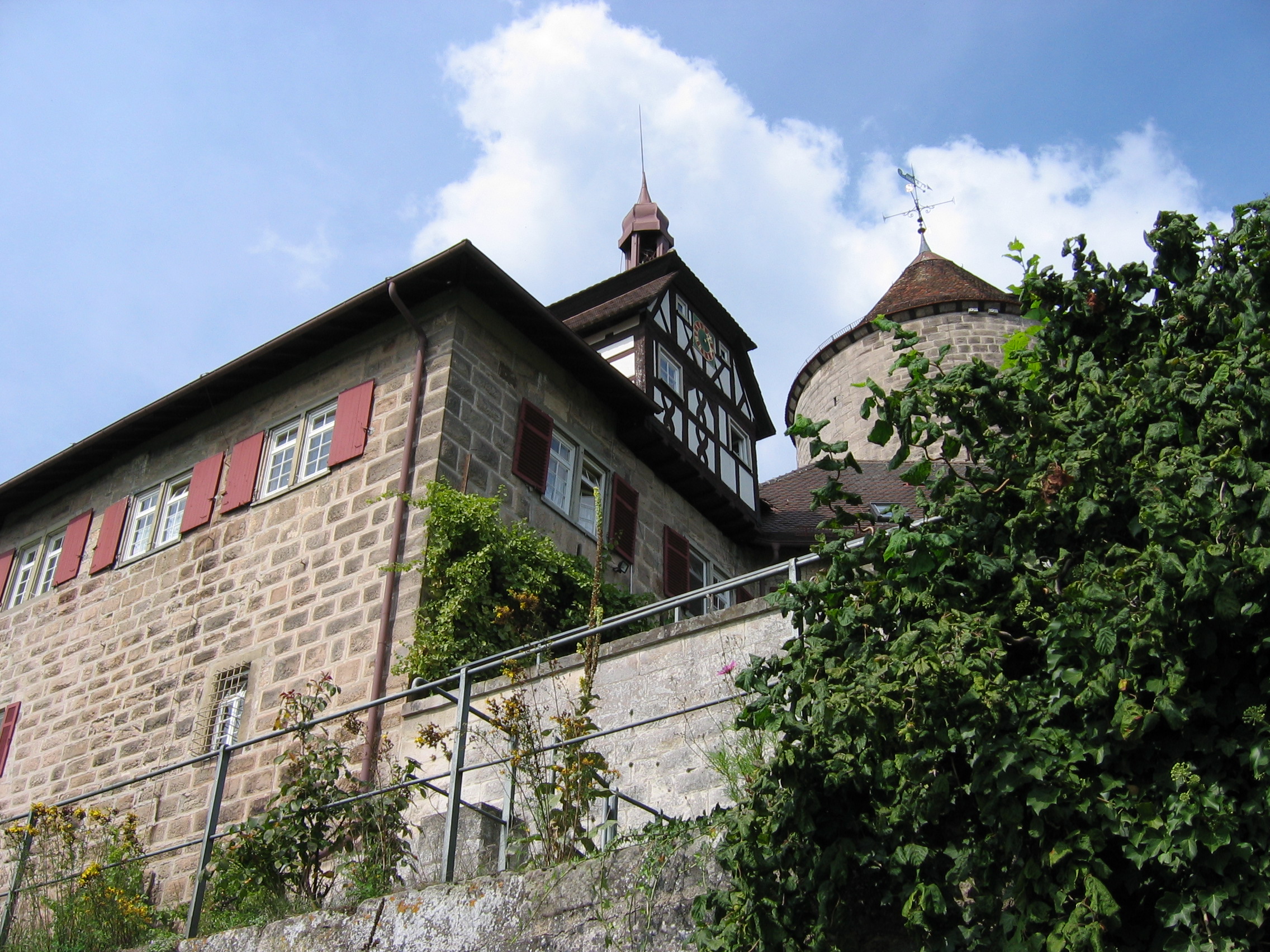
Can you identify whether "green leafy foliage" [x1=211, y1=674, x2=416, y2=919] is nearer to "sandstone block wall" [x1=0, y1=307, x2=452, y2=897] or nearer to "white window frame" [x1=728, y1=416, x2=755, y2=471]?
"sandstone block wall" [x1=0, y1=307, x2=452, y2=897]

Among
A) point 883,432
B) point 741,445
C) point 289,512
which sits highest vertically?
point 741,445

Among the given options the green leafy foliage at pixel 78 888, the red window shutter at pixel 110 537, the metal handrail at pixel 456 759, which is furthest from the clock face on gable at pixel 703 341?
the metal handrail at pixel 456 759

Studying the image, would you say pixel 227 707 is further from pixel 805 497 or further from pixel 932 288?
pixel 932 288

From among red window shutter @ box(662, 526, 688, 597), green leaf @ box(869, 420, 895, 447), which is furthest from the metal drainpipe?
green leaf @ box(869, 420, 895, 447)

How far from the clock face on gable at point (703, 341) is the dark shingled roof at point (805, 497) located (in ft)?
6.73

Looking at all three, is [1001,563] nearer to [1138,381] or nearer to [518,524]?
[1138,381]

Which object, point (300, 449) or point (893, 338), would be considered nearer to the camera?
point (300, 449)

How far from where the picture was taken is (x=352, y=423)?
11945 millimetres

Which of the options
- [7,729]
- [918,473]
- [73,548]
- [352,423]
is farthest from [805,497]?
[918,473]

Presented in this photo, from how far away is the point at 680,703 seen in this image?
7719mm

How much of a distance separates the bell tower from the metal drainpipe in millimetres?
14344

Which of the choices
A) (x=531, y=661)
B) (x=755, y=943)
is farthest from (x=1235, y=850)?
(x=531, y=661)

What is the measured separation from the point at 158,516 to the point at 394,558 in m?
3.94

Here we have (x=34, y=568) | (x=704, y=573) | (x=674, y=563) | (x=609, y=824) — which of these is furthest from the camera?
(x=704, y=573)
